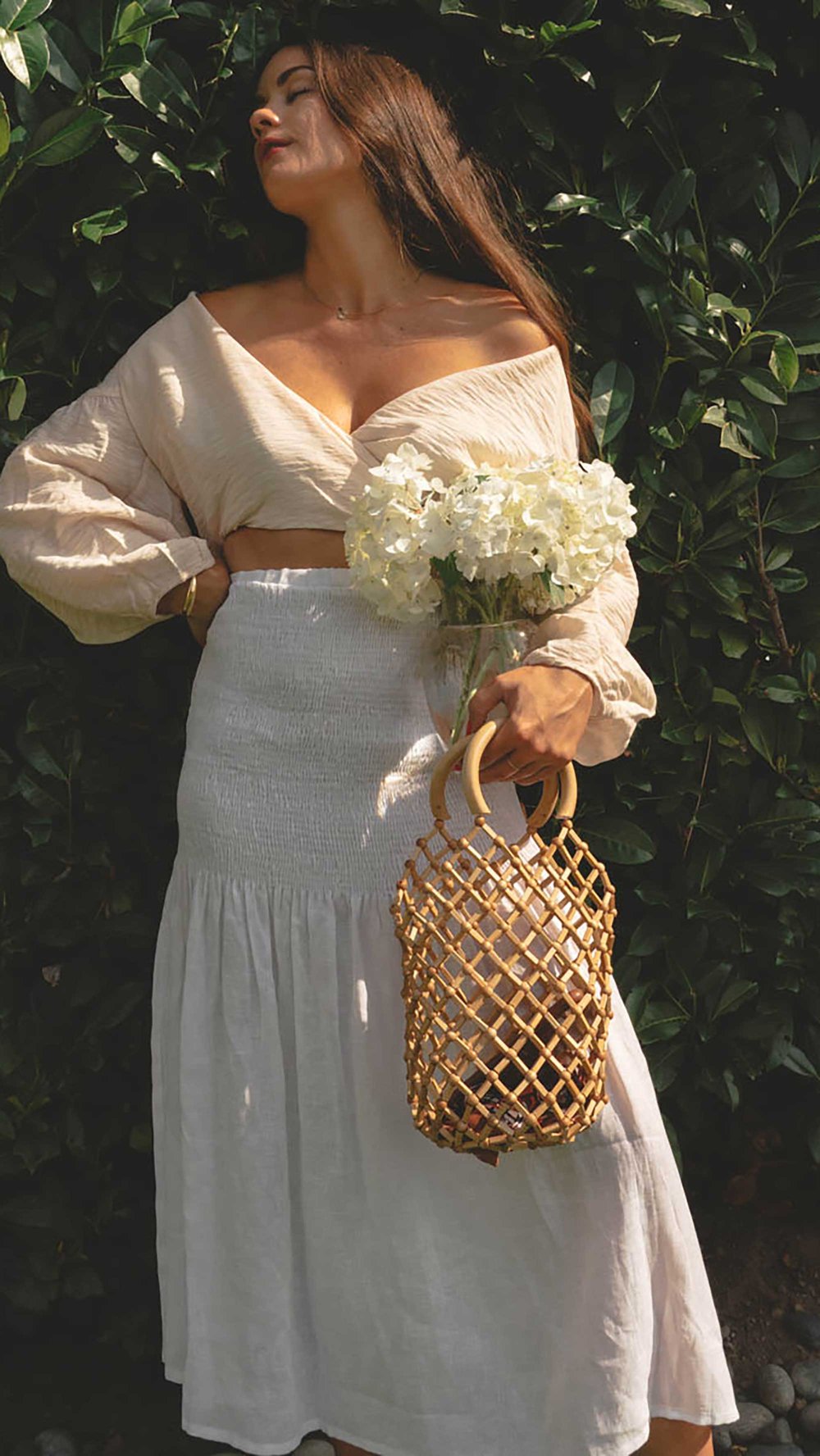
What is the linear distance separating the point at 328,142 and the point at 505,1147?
4.75ft

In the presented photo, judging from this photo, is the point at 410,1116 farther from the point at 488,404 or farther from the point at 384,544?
the point at 488,404

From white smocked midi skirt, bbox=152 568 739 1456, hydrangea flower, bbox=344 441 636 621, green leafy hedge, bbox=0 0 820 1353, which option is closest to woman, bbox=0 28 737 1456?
white smocked midi skirt, bbox=152 568 739 1456

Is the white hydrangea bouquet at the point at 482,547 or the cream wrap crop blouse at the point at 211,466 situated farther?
the cream wrap crop blouse at the point at 211,466

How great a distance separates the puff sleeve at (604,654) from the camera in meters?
2.01

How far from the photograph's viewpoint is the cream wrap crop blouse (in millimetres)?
2133

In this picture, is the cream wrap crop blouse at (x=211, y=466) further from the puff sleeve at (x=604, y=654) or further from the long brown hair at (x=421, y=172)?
the long brown hair at (x=421, y=172)

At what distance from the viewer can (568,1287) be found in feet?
6.73

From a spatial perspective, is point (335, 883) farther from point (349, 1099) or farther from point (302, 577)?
point (302, 577)

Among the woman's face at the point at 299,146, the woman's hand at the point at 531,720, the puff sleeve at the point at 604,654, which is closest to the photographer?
the woman's hand at the point at 531,720

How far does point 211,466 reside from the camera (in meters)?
2.21

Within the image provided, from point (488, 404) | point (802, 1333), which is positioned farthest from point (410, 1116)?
point (802, 1333)

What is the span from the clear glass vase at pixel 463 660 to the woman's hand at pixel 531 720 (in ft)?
0.07

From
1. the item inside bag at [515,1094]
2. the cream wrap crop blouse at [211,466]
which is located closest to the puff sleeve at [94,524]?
the cream wrap crop blouse at [211,466]

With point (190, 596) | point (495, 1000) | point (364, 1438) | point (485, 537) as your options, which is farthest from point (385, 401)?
point (364, 1438)
